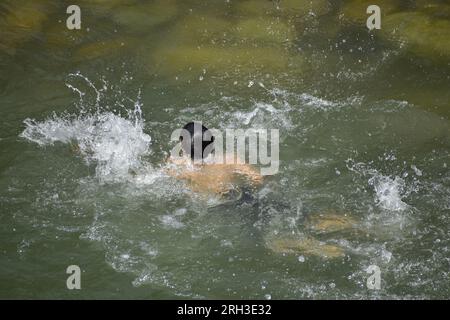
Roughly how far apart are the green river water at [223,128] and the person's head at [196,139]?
58 centimetres

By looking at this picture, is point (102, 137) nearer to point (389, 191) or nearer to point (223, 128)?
point (223, 128)

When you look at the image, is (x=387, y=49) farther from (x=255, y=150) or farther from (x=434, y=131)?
(x=255, y=150)

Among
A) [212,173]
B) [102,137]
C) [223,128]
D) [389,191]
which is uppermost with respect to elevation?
[223,128]

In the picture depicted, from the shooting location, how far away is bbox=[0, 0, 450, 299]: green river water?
5.25 m

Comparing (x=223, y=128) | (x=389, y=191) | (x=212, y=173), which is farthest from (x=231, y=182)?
(x=389, y=191)

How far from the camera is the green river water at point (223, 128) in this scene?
5.25 meters

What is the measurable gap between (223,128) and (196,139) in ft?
4.63

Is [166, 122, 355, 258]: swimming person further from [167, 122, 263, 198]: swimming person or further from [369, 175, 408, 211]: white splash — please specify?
[369, 175, 408, 211]: white splash

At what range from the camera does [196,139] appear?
552 cm

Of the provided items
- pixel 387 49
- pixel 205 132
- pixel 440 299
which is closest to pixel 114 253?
pixel 205 132

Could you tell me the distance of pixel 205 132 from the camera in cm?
552

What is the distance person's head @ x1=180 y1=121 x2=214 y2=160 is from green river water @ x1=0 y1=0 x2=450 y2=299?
58 centimetres

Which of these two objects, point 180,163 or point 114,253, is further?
point 180,163
